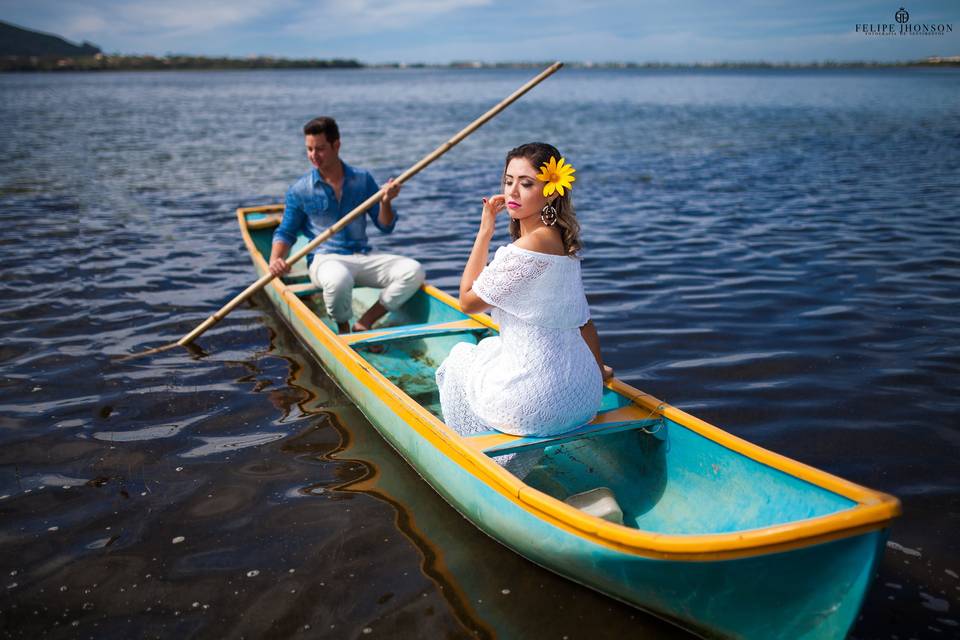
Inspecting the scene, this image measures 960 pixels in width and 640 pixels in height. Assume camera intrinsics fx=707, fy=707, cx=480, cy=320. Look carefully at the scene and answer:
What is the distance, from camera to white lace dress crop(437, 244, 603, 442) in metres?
3.72

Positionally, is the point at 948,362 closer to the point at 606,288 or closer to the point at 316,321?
the point at 606,288

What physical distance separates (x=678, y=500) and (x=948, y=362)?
388 cm

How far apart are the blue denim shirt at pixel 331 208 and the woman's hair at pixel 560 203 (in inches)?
135

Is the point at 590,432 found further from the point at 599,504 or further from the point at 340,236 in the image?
the point at 340,236

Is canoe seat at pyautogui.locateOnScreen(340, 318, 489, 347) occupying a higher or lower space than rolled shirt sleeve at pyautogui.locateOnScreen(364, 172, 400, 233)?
lower

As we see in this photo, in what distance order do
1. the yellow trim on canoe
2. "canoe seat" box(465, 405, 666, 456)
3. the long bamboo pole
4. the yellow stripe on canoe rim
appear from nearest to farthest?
the yellow stripe on canoe rim, "canoe seat" box(465, 405, 666, 456), the yellow trim on canoe, the long bamboo pole

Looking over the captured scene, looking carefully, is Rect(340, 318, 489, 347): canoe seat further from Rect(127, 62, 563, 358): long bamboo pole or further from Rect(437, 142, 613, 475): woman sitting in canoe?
Rect(437, 142, 613, 475): woman sitting in canoe

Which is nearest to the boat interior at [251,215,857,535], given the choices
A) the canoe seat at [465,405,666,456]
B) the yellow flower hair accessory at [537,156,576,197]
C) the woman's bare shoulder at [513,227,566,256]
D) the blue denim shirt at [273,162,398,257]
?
the canoe seat at [465,405,666,456]

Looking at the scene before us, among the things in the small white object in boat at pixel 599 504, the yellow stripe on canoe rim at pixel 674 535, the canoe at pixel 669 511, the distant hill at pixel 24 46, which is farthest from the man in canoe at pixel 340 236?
the distant hill at pixel 24 46

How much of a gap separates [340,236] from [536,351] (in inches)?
151

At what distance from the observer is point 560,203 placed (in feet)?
12.2

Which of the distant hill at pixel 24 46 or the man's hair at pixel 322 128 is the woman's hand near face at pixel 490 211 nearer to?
the man's hair at pixel 322 128

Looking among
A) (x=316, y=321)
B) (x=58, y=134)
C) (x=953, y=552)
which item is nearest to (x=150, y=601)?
(x=316, y=321)

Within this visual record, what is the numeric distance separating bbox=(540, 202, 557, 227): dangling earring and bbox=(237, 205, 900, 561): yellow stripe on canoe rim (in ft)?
4.16
